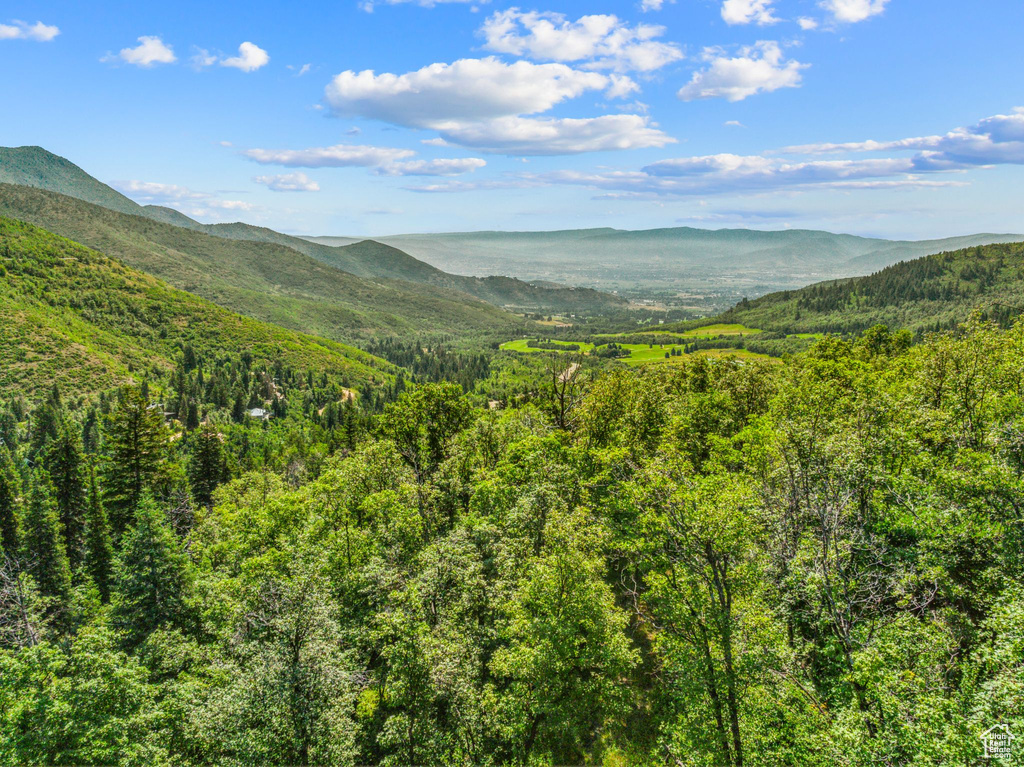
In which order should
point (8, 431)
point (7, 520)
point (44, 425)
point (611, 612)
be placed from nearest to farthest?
point (611, 612) → point (7, 520) → point (44, 425) → point (8, 431)

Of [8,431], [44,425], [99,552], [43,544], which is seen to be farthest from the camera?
[8,431]

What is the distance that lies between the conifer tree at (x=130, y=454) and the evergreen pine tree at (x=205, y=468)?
1638 centimetres

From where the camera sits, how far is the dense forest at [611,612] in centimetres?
1738

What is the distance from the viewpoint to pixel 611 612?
24.3 metres

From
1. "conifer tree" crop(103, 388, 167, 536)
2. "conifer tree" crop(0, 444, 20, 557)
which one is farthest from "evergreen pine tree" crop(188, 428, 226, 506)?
"conifer tree" crop(0, 444, 20, 557)

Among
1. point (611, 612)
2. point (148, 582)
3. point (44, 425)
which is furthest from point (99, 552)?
point (44, 425)

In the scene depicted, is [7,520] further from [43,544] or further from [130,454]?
[130,454]

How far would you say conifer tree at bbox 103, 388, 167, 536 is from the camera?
45.1m

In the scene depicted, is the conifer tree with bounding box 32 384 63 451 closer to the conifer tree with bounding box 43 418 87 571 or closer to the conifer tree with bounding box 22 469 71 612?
the conifer tree with bounding box 43 418 87 571

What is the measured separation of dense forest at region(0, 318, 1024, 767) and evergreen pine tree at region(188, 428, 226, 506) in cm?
2648

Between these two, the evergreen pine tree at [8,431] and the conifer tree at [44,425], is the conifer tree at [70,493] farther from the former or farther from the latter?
the evergreen pine tree at [8,431]

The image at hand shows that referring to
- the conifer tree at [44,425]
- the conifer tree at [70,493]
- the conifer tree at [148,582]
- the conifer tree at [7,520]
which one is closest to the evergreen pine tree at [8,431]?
the conifer tree at [44,425]

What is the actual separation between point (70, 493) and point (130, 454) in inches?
778

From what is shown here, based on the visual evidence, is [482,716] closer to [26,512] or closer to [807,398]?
[807,398]
